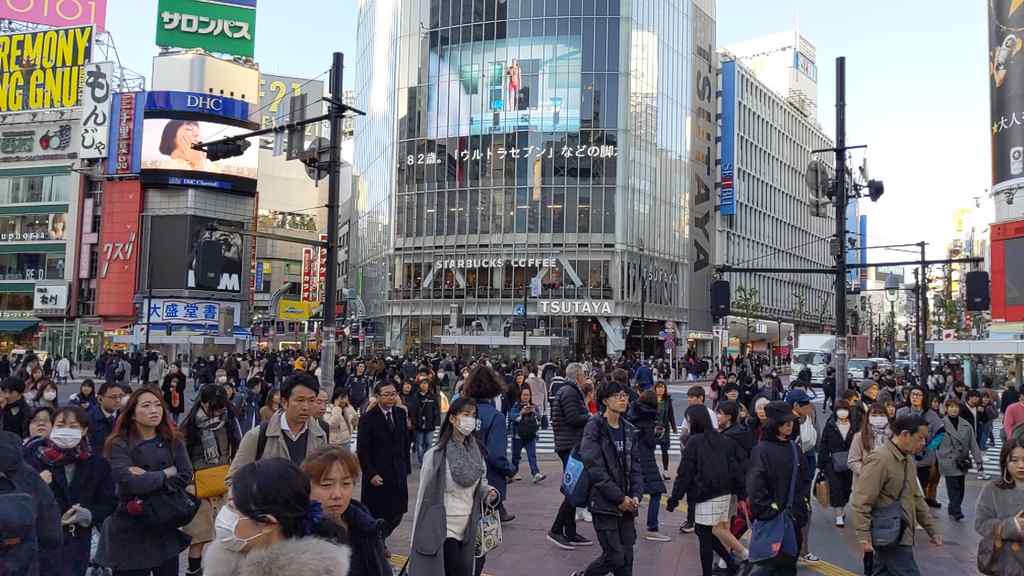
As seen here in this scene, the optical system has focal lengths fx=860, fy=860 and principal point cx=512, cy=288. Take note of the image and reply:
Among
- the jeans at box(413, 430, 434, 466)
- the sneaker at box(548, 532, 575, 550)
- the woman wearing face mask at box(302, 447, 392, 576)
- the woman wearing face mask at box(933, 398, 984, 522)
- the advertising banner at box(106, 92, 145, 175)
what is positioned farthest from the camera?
the advertising banner at box(106, 92, 145, 175)

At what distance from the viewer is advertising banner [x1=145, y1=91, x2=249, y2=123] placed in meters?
67.5

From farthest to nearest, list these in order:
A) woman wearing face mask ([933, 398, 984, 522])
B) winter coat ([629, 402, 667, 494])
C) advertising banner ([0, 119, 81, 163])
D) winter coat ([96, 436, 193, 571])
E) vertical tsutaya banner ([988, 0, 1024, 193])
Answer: advertising banner ([0, 119, 81, 163]) < vertical tsutaya banner ([988, 0, 1024, 193]) < woman wearing face mask ([933, 398, 984, 522]) < winter coat ([629, 402, 667, 494]) < winter coat ([96, 436, 193, 571])

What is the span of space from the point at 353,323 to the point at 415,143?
1416 centimetres

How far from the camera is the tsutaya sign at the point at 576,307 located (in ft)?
194

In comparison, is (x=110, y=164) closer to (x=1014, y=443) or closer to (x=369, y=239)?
(x=369, y=239)

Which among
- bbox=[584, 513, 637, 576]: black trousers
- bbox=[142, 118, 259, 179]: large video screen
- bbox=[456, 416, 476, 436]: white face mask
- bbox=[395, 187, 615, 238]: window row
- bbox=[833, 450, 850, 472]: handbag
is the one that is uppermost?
bbox=[142, 118, 259, 179]: large video screen

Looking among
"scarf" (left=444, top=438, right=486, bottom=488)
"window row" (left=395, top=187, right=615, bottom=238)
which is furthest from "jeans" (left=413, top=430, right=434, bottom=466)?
"window row" (left=395, top=187, right=615, bottom=238)

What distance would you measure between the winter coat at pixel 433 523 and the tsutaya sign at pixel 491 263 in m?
54.4

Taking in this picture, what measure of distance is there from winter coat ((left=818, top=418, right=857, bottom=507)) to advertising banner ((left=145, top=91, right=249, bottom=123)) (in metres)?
63.4

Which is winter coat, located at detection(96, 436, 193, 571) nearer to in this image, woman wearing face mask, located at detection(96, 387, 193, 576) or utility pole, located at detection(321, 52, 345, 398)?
woman wearing face mask, located at detection(96, 387, 193, 576)

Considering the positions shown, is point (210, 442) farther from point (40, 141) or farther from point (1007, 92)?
point (40, 141)

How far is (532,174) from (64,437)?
56076 millimetres

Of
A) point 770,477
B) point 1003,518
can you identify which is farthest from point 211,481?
point 1003,518

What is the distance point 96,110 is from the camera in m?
65.8
